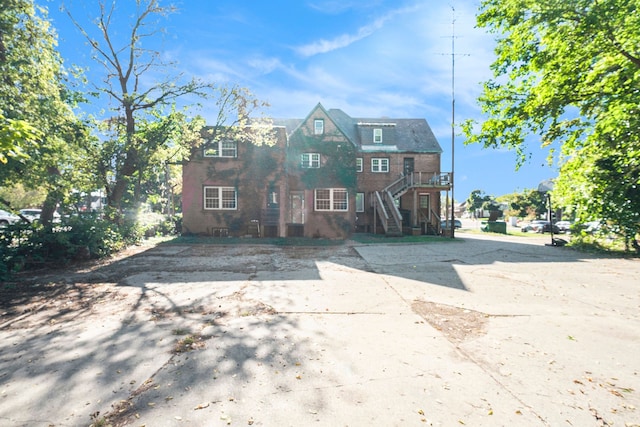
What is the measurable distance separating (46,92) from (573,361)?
51.4 ft

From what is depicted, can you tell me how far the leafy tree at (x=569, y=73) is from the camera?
7.28m

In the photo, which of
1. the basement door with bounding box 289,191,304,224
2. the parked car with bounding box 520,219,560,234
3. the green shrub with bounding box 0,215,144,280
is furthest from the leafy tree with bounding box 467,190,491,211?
the green shrub with bounding box 0,215,144,280

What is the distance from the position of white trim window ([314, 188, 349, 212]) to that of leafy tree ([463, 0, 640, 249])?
31.8 ft

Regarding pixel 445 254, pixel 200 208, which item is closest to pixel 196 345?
pixel 445 254

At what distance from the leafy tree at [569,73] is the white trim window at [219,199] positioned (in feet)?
48.5

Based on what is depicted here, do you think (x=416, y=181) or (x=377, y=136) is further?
(x=377, y=136)

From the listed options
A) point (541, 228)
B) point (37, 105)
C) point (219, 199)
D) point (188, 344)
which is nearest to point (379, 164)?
point (219, 199)

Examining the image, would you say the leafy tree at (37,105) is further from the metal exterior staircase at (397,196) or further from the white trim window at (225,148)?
the metal exterior staircase at (397,196)

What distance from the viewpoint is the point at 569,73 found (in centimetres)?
822

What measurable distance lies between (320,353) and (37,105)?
11965mm

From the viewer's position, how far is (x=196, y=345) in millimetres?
3740

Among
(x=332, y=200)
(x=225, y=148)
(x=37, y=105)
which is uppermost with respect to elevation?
(x=225, y=148)

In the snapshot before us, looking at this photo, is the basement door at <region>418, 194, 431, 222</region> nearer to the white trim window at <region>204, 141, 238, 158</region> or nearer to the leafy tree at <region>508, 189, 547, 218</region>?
the white trim window at <region>204, 141, 238, 158</region>

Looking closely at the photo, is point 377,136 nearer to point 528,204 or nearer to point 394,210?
point 394,210
